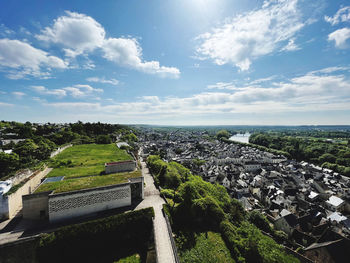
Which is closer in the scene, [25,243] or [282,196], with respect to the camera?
[25,243]

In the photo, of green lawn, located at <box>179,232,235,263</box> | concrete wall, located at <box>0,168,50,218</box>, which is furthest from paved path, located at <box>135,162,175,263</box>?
concrete wall, located at <box>0,168,50,218</box>

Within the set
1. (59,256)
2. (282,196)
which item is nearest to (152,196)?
(59,256)

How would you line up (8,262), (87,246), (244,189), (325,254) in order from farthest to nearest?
(244,189) → (325,254) → (87,246) → (8,262)

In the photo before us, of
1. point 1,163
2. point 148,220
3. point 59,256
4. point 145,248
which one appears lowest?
point 145,248

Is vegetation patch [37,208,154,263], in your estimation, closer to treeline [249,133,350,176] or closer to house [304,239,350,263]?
house [304,239,350,263]

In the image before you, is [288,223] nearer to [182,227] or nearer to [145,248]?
[182,227]

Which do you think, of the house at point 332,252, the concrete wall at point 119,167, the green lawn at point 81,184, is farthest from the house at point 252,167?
the green lawn at point 81,184

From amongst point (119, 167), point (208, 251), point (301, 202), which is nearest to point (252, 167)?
point (301, 202)
